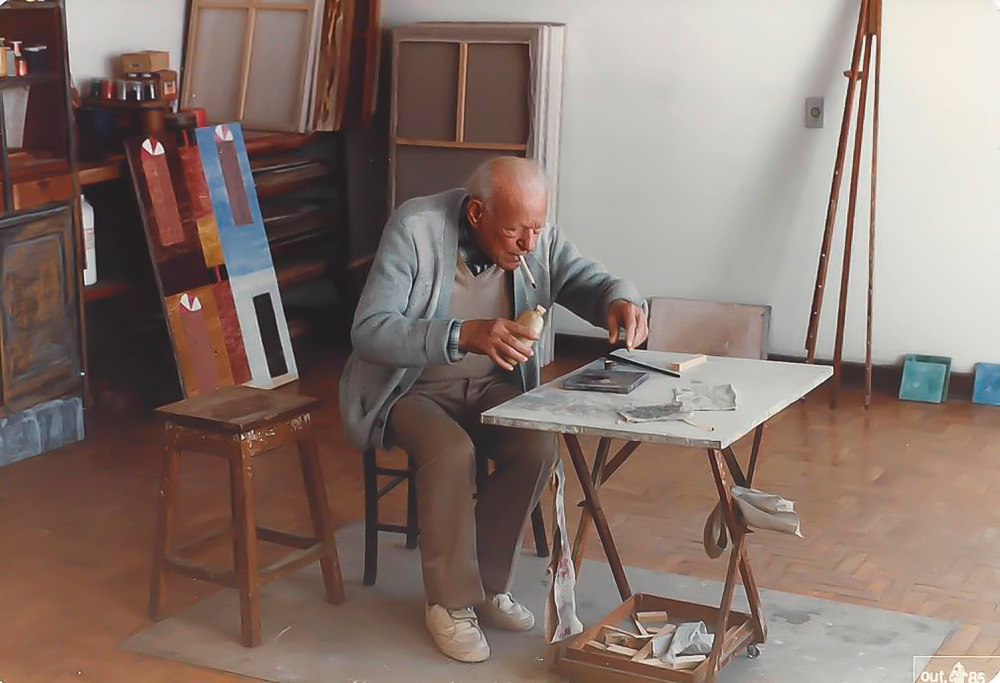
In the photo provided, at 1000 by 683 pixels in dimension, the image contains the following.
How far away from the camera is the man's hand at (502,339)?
3154mm

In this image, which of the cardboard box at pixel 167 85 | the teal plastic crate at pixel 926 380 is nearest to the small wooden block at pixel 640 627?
the teal plastic crate at pixel 926 380

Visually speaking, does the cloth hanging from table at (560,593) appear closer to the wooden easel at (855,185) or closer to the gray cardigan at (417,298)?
the gray cardigan at (417,298)

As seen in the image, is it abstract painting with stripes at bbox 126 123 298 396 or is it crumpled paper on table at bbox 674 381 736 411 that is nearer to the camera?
crumpled paper on table at bbox 674 381 736 411

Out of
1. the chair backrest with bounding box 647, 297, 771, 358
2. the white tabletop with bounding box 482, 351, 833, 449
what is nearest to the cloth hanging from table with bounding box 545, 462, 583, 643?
the white tabletop with bounding box 482, 351, 833, 449

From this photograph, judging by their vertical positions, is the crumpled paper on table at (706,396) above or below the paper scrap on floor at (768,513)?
above

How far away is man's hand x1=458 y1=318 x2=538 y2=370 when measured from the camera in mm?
3154

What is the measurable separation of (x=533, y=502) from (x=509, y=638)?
0.37 metres

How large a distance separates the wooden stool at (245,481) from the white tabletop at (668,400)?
0.73m

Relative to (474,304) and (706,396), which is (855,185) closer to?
(474,304)

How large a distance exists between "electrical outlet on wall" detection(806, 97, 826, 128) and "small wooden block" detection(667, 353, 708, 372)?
2772 mm

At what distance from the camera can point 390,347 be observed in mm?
3336

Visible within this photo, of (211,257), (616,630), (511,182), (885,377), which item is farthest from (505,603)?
(885,377)

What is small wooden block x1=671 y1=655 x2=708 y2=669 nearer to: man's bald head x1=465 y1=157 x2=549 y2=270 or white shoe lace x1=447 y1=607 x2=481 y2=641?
white shoe lace x1=447 y1=607 x2=481 y2=641

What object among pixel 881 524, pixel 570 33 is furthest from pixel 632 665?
pixel 570 33
